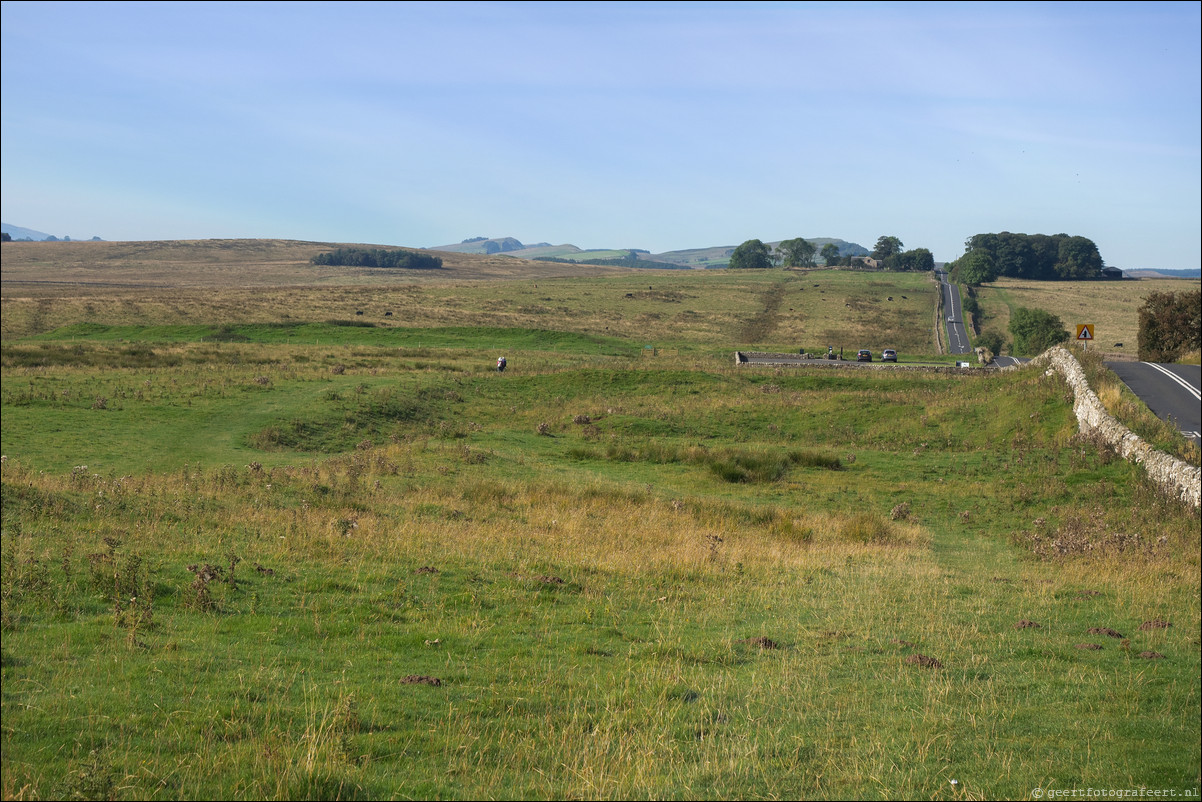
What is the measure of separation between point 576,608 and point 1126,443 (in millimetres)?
19589

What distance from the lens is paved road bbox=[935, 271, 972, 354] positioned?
302ft

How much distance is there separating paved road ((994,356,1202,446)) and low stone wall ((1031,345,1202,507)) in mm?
A: 1401

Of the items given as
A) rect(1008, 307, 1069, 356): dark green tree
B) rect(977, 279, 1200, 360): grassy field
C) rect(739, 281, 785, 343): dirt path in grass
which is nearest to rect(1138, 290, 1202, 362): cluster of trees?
rect(1008, 307, 1069, 356): dark green tree

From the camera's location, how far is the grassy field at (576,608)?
22.0 feet

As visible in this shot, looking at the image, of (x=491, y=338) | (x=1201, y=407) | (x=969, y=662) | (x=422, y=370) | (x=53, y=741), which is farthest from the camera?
(x=491, y=338)

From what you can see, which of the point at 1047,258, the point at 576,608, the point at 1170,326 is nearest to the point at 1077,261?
the point at 1047,258

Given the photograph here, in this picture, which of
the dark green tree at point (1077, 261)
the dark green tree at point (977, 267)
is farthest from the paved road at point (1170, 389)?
the dark green tree at point (1077, 261)

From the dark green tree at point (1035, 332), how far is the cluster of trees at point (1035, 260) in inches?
270

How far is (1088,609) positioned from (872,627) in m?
3.89

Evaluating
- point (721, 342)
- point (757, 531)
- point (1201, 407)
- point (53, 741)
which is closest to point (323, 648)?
point (53, 741)

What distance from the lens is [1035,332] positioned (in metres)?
80.1

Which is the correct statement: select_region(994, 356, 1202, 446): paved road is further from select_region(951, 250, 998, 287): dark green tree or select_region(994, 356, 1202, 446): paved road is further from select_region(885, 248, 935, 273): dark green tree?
select_region(885, 248, 935, 273): dark green tree

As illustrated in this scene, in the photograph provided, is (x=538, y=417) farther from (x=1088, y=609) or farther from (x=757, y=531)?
(x=1088, y=609)

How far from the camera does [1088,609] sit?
504 inches
